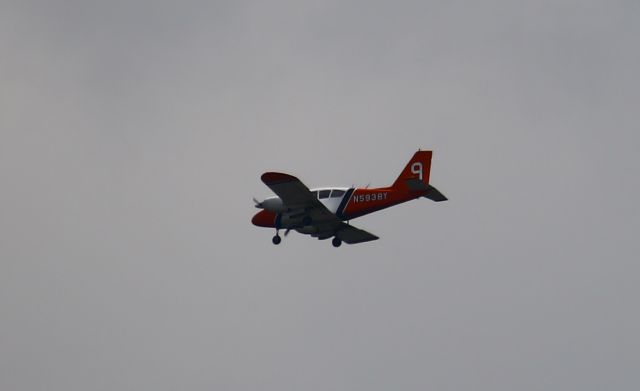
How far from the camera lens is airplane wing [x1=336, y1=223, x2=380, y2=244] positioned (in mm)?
78812

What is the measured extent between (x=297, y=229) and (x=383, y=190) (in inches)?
174

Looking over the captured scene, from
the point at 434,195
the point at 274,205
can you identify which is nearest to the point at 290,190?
the point at 274,205

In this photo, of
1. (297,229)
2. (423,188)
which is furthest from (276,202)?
(423,188)

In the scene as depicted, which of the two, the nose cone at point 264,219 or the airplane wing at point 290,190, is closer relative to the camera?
the airplane wing at point 290,190

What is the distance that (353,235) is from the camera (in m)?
79.5

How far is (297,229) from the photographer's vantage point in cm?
7738

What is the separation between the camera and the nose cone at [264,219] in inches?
3076

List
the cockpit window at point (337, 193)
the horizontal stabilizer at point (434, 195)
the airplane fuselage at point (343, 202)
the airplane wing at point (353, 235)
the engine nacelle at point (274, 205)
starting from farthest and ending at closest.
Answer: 1. the airplane wing at point (353, 235)
2. the engine nacelle at point (274, 205)
3. the cockpit window at point (337, 193)
4. the airplane fuselage at point (343, 202)
5. the horizontal stabilizer at point (434, 195)

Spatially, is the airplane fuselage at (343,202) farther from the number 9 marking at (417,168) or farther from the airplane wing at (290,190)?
the number 9 marking at (417,168)

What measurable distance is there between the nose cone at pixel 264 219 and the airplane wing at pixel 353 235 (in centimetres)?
319

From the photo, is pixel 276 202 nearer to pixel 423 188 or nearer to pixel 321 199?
pixel 321 199

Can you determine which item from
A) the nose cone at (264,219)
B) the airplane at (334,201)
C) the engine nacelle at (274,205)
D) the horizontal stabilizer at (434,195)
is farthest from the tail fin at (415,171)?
the nose cone at (264,219)

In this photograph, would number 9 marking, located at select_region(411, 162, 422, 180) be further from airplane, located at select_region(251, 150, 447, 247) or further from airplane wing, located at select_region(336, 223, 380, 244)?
airplane wing, located at select_region(336, 223, 380, 244)

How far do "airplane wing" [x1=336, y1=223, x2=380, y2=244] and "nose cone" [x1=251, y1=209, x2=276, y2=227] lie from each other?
3.19m
